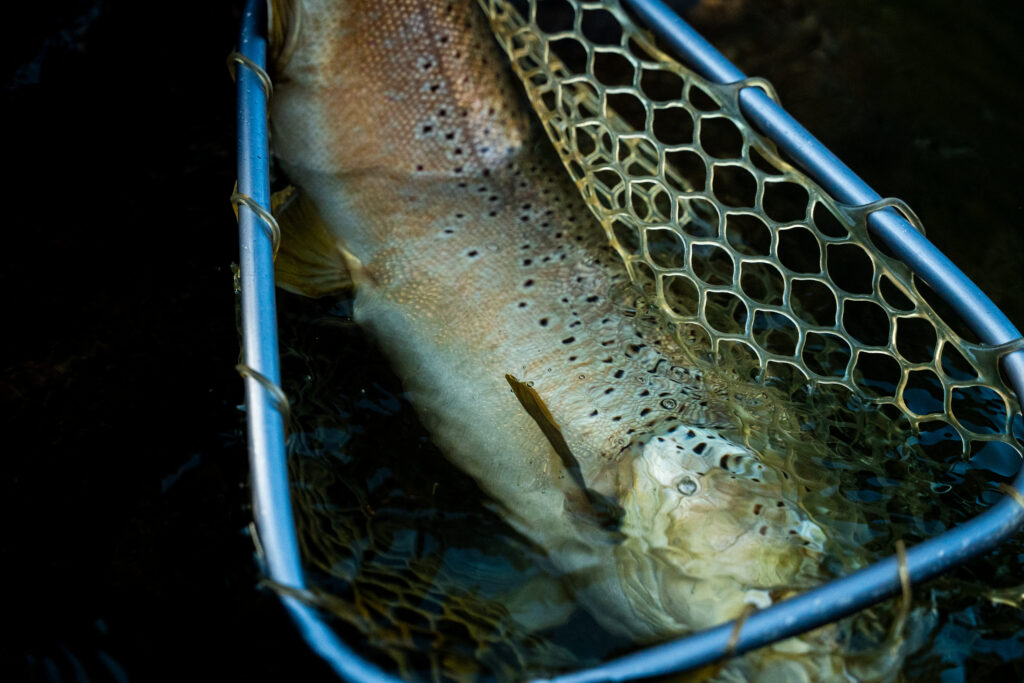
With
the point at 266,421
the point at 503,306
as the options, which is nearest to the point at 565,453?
the point at 503,306

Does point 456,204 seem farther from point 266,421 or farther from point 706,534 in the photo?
point 706,534

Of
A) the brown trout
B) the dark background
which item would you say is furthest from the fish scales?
the dark background

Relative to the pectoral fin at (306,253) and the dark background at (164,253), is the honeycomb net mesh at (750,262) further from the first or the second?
the pectoral fin at (306,253)

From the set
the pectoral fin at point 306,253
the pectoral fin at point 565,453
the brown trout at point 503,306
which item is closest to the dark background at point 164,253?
the pectoral fin at point 306,253

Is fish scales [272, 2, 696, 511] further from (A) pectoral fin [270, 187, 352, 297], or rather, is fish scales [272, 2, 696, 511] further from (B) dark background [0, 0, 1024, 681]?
(B) dark background [0, 0, 1024, 681]

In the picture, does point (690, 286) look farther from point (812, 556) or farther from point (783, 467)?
point (812, 556)

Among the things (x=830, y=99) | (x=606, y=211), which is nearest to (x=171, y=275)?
(x=606, y=211)
